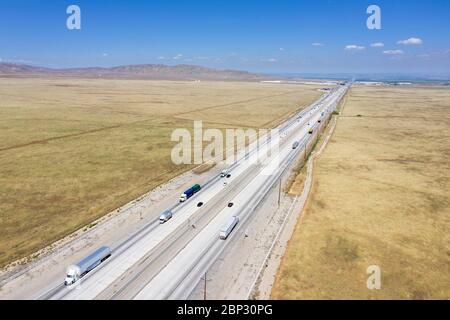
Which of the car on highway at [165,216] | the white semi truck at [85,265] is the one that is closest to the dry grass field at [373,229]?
the car on highway at [165,216]

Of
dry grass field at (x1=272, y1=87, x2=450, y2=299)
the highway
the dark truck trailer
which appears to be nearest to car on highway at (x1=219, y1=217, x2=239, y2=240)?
the highway

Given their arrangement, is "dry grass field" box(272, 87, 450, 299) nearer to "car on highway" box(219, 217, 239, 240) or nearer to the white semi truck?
"car on highway" box(219, 217, 239, 240)

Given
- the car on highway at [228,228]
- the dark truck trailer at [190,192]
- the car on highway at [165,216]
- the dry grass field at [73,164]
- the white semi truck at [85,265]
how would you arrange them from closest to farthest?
1. the white semi truck at [85,265]
2. the car on highway at [228,228]
3. the dry grass field at [73,164]
4. the car on highway at [165,216]
5. the dark truck trailer at [190,192]

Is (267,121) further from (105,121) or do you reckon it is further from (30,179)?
(30,179)

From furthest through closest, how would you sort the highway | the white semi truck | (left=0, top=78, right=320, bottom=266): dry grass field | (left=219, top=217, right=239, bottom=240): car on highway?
1. (left=0, top=78, right=320, bottom=266): dry grass field
2. (left=219, top=217, right=239, bottom=240): car on highway
3. the white semi truck
4. the highway

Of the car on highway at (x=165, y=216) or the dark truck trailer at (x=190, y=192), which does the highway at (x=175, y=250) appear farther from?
the dark truck trailer at (x=190, y=192)

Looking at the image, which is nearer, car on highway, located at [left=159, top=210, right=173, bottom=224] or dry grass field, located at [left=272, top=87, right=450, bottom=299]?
dry grass field, located at [left=272, top=87, right=450, bottom=299]

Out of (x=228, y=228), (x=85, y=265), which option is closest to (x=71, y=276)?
(x=85, y=265)
